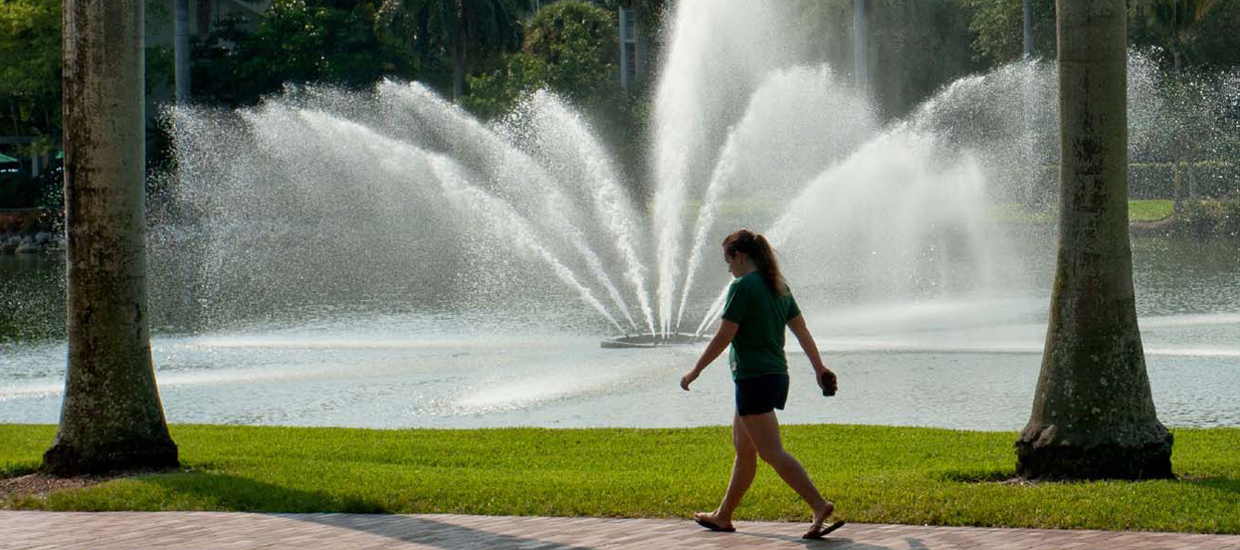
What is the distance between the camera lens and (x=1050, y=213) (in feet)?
165

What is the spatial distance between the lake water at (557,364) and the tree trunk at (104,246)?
15.7 ft

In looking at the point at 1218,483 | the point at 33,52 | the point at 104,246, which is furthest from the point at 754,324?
the point at 33,52

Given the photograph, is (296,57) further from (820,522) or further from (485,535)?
(820,522)

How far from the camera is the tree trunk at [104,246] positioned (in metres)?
11.1

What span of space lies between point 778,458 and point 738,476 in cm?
34

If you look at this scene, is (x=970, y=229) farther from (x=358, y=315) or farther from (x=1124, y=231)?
(x=1124, y=231)

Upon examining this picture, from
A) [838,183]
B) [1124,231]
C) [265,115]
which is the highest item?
[265,115]

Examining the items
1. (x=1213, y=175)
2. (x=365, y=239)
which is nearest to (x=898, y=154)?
(x=1213, y=175)

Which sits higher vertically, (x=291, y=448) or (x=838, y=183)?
(x=838, y=183)

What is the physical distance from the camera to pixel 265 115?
60.4m

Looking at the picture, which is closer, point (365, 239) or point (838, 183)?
point (838, 183)

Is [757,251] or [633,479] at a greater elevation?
[757,251]

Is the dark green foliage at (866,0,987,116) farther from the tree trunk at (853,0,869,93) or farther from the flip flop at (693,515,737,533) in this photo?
the flip flop at (693,515,737,533)

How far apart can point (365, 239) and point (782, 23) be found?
69.6 feet
